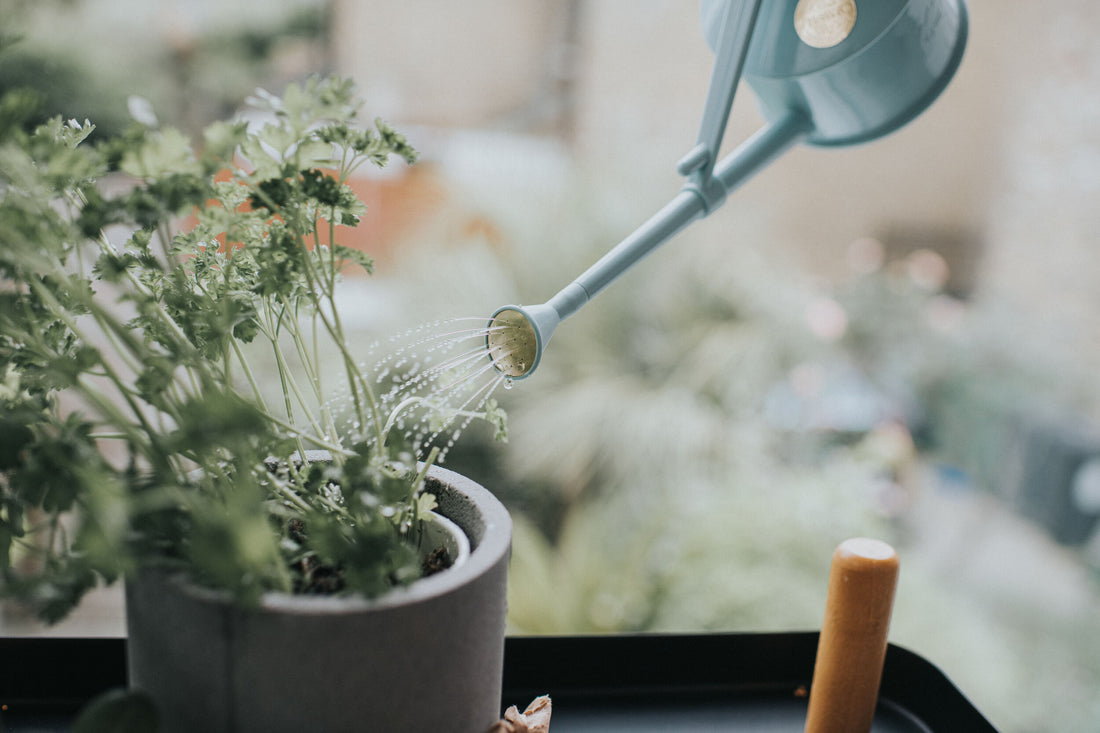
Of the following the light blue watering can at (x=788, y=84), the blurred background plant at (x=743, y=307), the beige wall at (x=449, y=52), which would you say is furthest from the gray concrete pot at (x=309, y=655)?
the beige wall at (x=449, y=52)

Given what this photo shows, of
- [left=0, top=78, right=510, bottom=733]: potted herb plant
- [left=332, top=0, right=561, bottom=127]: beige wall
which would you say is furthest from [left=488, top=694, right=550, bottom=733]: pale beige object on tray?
[left=332, top=0, right=561, bottom=127]: beige wall

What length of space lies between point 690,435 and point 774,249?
2.45 ft

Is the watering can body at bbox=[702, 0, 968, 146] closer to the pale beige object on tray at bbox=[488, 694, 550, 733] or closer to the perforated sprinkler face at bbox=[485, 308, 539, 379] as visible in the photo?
the perforated sprinkler face at bbox=[485, 308, 539, 379]

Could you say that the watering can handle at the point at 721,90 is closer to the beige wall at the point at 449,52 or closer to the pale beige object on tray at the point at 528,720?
the pale beige object on tray at the point at 528,720

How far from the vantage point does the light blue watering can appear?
0.39 meters

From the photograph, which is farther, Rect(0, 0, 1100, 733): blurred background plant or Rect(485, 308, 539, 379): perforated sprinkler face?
Rect(0, 0, 1100, 733): blurred background plant

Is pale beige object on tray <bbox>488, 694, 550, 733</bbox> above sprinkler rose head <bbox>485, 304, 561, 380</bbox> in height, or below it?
below

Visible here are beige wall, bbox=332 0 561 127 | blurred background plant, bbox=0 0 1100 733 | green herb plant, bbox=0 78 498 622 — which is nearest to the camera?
green herb plant, bbox=0 78 498 622

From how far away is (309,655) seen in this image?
0.30m

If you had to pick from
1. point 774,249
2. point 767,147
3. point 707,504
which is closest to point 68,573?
point 767,147

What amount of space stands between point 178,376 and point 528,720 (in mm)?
266

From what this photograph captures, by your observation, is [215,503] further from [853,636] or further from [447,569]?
[853,636]

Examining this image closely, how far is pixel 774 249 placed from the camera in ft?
7.14

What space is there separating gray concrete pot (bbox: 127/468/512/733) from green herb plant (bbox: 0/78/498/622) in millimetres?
14
